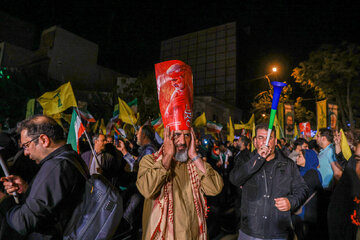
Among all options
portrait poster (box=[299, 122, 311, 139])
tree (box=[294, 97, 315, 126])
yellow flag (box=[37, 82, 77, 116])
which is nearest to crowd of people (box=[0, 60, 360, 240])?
yellow flag (box=[37, 82, 77, 116])

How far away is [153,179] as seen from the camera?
7.36ft

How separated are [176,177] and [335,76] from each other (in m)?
19.8

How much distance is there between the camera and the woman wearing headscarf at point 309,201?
4301 millimetres

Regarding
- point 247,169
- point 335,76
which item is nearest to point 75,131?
point 247,169

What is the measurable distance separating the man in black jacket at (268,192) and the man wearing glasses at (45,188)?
1.85 m

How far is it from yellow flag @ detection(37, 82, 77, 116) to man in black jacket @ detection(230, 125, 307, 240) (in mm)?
4315

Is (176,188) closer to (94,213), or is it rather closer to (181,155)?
(181,155)

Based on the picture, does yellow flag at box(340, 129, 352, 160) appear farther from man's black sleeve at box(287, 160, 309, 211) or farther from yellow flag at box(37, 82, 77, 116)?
yellow flag at box(37, 82, 77, 116)

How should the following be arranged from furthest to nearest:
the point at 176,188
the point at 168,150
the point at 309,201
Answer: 1. the point at 309,201
2. the point at 176,188
3. the point at 168,150

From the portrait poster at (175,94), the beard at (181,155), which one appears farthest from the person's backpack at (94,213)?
the portrait poster at (175,94)

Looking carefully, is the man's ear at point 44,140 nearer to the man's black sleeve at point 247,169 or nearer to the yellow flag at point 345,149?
the man's black sleeve at point 247,169

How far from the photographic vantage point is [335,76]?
59.7 ft

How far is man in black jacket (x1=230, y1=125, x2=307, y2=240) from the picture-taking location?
2.70 m

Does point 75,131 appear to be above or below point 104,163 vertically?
above
